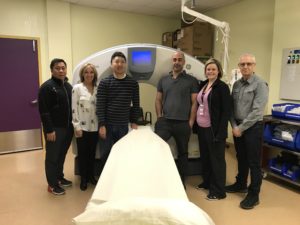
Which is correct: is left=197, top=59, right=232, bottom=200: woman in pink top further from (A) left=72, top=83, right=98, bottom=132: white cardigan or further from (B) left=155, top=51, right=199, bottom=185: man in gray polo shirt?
(A) left=72, top=83, right=98, bottom=132: white cardigan

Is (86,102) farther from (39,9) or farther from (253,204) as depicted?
(39,9)

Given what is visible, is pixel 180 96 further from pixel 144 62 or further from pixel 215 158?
pixel 215 158

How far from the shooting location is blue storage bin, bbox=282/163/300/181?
2680 millimetres

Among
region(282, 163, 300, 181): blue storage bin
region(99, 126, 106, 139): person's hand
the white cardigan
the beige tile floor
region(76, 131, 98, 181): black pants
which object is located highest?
the white cardigan

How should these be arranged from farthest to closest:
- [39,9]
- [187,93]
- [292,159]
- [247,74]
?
[39,9] < [292,159] < [187,93] < [247,74]

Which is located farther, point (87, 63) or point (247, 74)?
point (87, 63)

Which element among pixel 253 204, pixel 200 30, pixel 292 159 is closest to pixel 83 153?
pixel 253 204

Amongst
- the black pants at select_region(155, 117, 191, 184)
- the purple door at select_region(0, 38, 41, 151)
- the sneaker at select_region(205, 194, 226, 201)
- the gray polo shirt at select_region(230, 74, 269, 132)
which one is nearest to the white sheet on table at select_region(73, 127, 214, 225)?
the black pants at select_region(155, 117, 191, 184)

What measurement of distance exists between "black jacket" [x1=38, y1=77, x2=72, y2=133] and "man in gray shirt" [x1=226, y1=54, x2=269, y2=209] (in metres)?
1.58

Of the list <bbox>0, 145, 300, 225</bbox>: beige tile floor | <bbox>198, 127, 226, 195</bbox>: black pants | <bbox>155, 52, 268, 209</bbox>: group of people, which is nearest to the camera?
<bbox>0, 145, 300, 225</bbox>: beige tile floor

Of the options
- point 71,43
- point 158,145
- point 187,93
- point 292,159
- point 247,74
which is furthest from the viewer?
point 71,43

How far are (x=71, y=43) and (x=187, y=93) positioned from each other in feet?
8.67

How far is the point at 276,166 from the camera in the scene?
9.43 feet

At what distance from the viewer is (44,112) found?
2.31 meters
